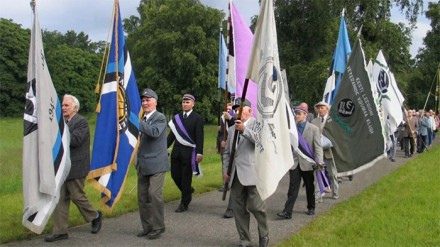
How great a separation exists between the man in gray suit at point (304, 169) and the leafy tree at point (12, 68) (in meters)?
60.6

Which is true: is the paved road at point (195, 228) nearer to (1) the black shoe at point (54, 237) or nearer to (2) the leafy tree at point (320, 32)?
(1) the black shoe at point (54, 237)

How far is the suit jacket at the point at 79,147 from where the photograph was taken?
670 centimetres

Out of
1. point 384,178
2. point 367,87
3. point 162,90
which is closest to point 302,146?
point 367,87

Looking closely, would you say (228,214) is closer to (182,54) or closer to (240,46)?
(240,46)

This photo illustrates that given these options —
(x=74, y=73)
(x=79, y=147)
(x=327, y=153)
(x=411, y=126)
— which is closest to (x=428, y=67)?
(x=411, y=126)

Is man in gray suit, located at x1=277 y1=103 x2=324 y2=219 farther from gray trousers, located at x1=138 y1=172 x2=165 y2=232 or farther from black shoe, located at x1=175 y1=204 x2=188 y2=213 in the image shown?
gray trousers, located at x1=138 y1=172 x2=165 y2=232

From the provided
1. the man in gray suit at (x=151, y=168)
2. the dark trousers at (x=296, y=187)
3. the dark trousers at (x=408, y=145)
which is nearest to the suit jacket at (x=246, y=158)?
the man in gray suit at (x=151, y=168)

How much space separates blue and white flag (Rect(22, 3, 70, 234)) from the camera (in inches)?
240

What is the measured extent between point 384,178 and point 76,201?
8.50m

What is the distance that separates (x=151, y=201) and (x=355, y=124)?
3.96m

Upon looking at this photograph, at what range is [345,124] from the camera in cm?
894

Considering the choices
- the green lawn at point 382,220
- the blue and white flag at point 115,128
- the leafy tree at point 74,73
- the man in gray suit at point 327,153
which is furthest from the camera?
the leafy tree at point 74,73

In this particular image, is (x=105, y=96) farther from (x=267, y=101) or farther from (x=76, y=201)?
(x=267, y=101)

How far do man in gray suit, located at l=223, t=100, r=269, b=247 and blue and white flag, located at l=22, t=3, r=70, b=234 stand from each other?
2134 mm
